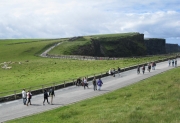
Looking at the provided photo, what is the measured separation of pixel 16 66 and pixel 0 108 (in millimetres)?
52130

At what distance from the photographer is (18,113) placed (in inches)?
1002

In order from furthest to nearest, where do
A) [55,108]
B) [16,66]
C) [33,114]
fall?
[16,66] → [55,108] → [33,114]

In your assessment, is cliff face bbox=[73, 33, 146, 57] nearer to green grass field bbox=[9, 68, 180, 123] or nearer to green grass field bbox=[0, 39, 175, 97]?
green grass field bbox=[0, 39, 175, 97]

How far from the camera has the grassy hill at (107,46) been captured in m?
125

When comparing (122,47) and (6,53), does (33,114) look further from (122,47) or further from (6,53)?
(122,47)

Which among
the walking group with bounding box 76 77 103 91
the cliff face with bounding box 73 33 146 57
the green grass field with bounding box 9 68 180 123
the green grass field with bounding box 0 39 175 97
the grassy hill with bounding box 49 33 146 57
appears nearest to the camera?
the green grass field with bounding box 9 68 180 123

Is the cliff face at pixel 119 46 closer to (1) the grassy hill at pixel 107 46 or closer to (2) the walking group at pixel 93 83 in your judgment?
(1) the grassy hill at pixel 107 46

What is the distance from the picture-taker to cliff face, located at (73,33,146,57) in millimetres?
151550

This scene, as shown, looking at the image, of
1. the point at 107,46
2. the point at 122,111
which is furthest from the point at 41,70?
the point at 107,46

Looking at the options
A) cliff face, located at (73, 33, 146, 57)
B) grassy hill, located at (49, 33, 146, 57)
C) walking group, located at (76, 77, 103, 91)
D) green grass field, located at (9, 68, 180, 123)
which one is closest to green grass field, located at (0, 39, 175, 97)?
walking group, located at (76, 77, 103, 91)

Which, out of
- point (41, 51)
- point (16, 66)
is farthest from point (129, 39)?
point (16, 66)

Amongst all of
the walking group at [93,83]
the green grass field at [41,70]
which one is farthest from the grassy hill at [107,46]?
the walking group at [93,83]

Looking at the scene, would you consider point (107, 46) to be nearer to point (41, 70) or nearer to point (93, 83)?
point (41, 70)

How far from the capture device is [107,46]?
163250 millimetres
